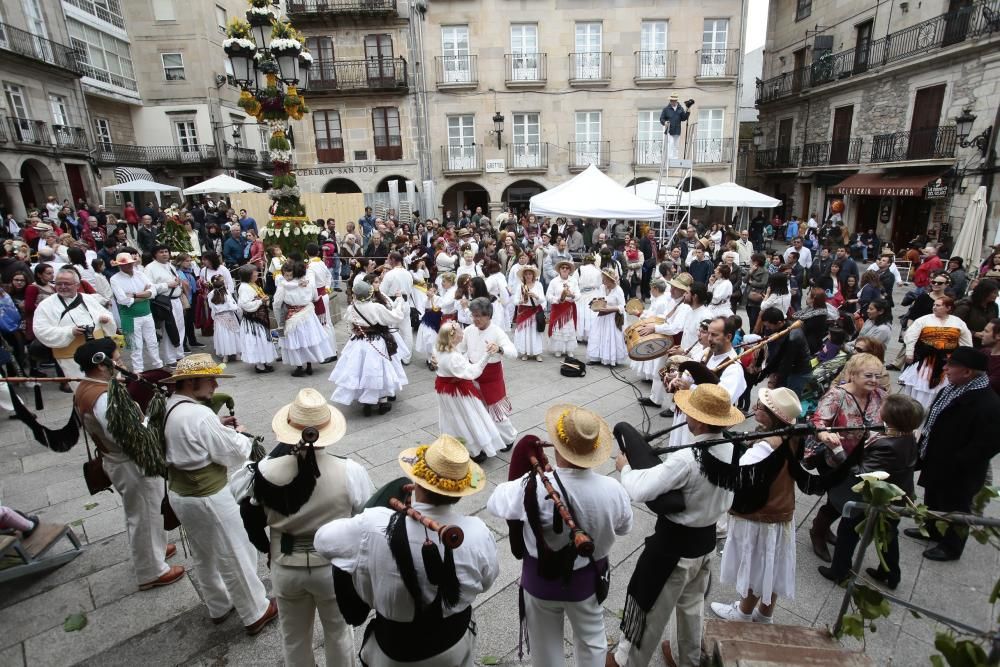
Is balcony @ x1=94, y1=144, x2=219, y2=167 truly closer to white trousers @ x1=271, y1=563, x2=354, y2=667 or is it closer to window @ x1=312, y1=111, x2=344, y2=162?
window @ x1=312, y1=111, x2=344, y2=162

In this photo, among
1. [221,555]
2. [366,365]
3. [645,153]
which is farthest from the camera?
[645,153]

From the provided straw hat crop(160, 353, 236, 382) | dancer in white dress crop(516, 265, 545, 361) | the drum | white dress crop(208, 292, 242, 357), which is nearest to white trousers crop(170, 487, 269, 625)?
straw hat crop(160, 353, 236, 382)

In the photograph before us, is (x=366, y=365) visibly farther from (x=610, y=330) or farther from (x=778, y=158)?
(x=778, y=158)

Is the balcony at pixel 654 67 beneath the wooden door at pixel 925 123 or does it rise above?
above

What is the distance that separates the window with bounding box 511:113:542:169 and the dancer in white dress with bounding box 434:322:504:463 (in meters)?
19.5

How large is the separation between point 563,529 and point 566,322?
21.7 ft

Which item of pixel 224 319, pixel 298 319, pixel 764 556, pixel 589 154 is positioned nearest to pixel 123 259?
pixel 224 319

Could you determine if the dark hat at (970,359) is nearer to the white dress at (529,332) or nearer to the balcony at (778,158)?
the white dress at (529,332)

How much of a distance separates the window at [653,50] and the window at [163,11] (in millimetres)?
24192

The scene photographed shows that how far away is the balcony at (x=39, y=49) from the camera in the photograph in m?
19.3

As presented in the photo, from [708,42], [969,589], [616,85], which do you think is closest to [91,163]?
[616,85]

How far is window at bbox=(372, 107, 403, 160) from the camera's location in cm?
2339

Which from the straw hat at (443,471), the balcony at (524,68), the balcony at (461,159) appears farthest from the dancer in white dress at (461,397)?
the balcony at (524,68)

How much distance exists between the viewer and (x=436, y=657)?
8.17 feet
